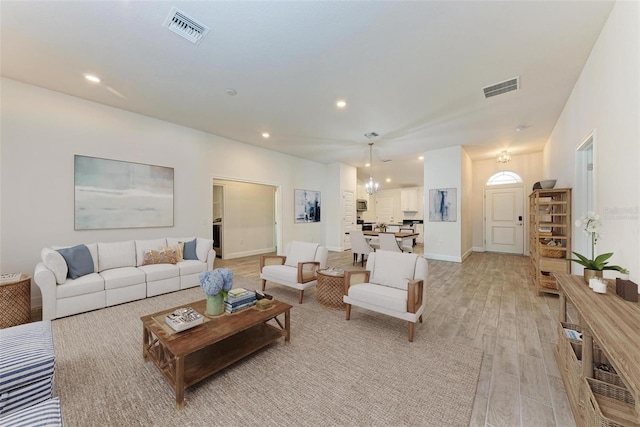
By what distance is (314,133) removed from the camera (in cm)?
529

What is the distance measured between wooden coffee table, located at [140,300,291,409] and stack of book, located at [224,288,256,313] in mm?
57

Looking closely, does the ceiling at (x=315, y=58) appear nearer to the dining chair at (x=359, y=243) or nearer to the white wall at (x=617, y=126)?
the white wall at (x=617, y=126)

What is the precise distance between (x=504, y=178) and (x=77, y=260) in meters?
9.80

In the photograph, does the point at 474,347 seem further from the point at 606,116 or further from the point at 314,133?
the point at 314,133

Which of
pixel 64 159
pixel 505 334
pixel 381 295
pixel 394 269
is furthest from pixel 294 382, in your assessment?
pixel 64 159

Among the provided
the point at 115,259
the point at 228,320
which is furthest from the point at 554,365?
the point at 115,259

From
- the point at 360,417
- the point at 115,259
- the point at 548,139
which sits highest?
the point at 548,139

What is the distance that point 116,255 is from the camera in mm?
3711

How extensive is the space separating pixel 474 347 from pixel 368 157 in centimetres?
586

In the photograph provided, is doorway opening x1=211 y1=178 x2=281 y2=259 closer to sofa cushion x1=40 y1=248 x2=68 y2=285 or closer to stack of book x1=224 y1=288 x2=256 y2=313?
sofa cushion x1=40 y1=248 x2=68 y2=285

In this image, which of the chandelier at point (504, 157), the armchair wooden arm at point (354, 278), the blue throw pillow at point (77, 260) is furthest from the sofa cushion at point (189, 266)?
the chandelier at point (504, 157)

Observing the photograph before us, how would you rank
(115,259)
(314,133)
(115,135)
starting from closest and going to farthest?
(115,259), (115,135), (314,133)

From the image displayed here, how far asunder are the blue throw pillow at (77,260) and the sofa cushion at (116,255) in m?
0.19

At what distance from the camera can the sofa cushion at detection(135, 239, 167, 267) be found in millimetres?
3930
